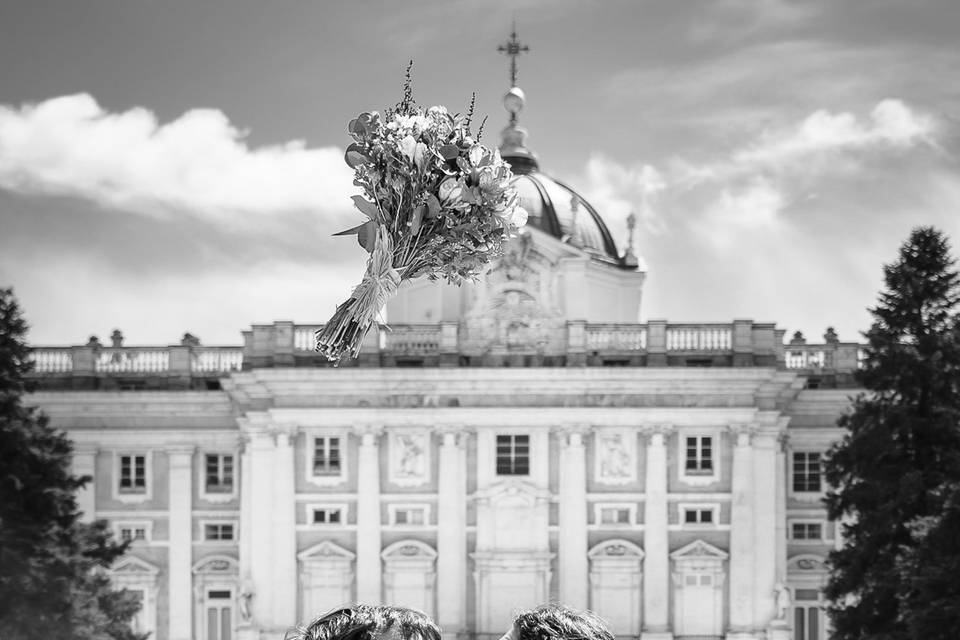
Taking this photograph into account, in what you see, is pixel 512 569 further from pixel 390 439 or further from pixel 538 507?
pixel 390 439

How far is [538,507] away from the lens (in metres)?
49.8

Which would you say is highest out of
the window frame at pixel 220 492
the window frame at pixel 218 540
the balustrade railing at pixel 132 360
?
the balustrade railing at pixel 132 360

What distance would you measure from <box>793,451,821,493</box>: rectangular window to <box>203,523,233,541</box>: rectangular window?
61.2 ft

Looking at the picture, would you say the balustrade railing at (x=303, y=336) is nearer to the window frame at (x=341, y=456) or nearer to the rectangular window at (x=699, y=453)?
the window frame at (x=341, y=456)

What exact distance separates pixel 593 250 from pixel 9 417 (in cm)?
2564

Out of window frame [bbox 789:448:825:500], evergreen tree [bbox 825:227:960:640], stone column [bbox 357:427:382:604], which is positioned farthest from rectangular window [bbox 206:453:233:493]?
evergreen tree [bbox 825:227:960:640]

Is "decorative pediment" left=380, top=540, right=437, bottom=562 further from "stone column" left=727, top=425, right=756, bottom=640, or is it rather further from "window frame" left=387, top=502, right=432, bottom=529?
"stone column" left=727, top=425, right=756, bottom=640

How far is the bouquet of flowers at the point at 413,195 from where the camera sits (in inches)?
276

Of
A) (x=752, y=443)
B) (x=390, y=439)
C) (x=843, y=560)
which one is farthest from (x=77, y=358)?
(x=843, y=560)

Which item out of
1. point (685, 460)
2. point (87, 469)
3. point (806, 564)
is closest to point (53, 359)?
point (87, 469)

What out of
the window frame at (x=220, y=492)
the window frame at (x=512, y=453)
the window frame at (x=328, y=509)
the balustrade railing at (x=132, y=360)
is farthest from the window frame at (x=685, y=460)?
the balustrade railing at (x=132, y=360)

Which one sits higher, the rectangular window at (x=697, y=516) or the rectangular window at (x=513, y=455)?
the rectangular window at (x=513, y=455)

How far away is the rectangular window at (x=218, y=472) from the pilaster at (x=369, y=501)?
16.4ft

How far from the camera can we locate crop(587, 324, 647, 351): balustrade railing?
167 feet
